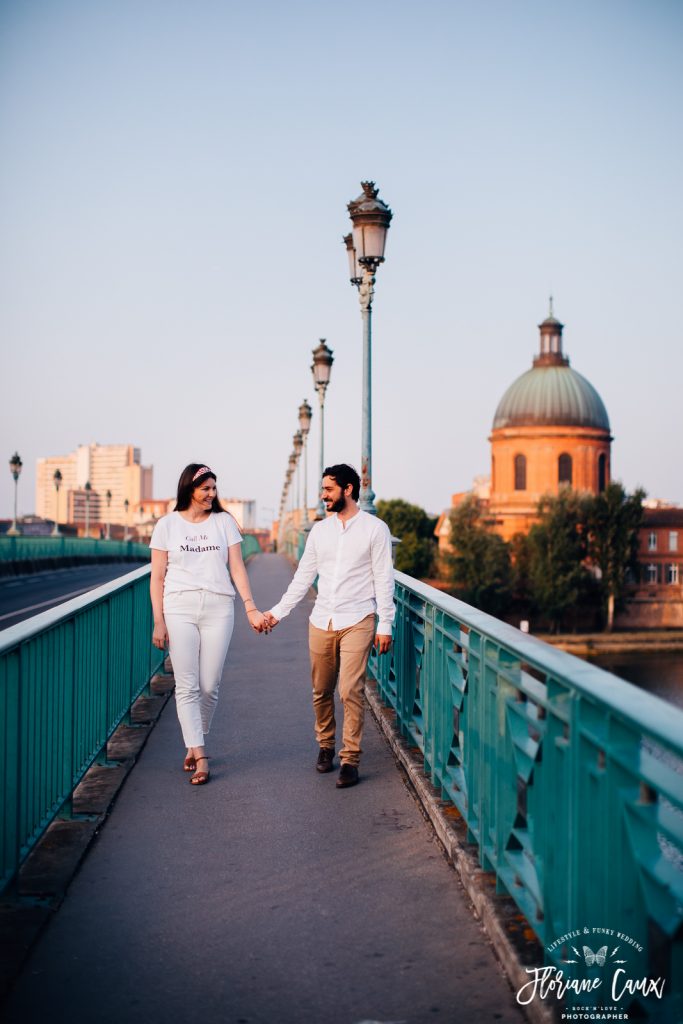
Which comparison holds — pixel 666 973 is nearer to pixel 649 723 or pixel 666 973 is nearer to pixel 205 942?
pixel 649 723

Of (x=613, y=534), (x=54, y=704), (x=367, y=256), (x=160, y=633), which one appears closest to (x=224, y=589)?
(x=160, y=633)

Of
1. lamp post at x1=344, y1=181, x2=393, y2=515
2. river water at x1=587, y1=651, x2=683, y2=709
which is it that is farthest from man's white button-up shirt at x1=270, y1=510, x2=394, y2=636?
river water at x1=587, y1=651, x2=683, y2=709

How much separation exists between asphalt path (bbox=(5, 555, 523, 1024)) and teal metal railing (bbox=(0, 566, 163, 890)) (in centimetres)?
32

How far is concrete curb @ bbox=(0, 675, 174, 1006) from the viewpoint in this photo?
12.6 ft


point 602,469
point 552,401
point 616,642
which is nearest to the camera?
point 616,642

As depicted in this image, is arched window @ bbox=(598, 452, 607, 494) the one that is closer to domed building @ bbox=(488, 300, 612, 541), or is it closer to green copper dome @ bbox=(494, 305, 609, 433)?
domed building @ bbox=(488, 300, 612, 541)

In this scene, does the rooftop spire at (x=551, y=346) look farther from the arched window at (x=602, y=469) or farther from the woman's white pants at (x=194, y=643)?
the woman's white pants at (x=194, y=643)

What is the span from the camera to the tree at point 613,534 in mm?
87812

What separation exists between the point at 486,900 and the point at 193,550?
282 cm

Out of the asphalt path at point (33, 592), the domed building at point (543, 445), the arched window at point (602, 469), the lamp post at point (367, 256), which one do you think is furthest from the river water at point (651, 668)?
the lamp post at point (367, 256)

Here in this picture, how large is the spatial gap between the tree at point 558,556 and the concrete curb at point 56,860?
79.7 m

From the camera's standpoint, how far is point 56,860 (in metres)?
4.78

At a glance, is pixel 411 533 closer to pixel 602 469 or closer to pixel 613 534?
pixel 602 469

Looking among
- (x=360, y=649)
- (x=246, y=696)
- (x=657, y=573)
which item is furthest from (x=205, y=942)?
(x=657, y=573)
